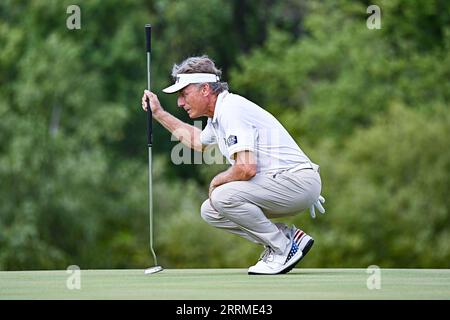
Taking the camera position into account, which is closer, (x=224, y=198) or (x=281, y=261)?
(x=224, y=198)

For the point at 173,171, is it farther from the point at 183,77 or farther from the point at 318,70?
the point at 183,77

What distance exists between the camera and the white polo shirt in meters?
10.4

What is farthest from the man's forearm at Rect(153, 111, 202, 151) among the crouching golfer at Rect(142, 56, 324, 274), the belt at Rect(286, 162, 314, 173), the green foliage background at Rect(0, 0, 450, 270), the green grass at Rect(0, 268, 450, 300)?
the green foliage background at Rect(0, 0, 450, 270)

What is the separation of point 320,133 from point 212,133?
125ft

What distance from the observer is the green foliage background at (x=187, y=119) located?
38500 millimetres

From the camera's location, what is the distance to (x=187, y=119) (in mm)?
46344

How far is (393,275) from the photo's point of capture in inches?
440

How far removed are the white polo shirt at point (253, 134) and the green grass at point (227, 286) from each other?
986 mm

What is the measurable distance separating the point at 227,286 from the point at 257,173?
1.34 meters

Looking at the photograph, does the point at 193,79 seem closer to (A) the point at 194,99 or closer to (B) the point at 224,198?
(A) the point at 194,99

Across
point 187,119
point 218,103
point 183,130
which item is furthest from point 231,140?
point 187,119

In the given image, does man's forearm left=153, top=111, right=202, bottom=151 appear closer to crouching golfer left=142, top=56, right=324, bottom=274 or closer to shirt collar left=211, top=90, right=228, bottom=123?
crouching golfer left=142, top=56, right=324, bottom=274

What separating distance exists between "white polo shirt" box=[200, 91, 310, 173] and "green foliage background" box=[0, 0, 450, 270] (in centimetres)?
2692
